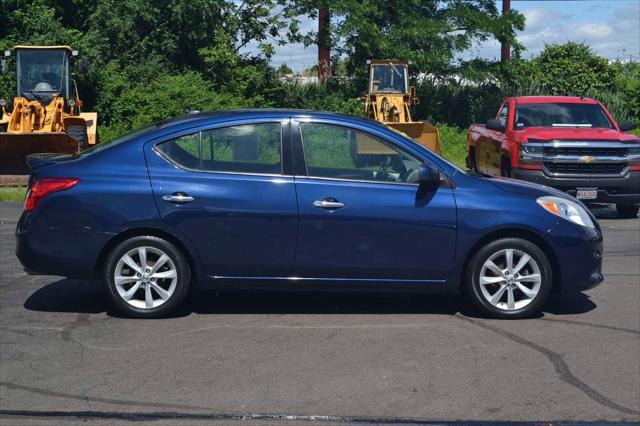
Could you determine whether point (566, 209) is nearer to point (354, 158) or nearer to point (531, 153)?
point (354, 158)

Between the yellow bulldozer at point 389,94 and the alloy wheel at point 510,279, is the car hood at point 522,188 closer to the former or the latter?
the alloy wheel at point 510,279

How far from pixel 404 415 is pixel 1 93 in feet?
71.6

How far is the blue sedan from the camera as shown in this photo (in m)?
7.79

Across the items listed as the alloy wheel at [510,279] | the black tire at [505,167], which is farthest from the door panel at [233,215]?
the black tire at [505,167]

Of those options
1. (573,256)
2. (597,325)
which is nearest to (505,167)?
(573,256)

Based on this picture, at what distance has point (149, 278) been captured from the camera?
7824 millimetres

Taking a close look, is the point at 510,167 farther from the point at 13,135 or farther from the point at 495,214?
the point at 13,135

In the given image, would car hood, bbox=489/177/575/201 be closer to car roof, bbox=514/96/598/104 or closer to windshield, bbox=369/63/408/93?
car roof, bbox=514/96/598/104

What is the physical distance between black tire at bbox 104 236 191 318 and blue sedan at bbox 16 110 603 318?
0.04ft

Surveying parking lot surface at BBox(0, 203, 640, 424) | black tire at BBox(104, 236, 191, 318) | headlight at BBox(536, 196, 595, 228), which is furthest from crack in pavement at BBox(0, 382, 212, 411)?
headlight at BBox(536, 196, 595, 228)

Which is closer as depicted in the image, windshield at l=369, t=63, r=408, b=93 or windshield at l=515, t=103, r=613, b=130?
windshield at l=515, t=103, r=613, b=130

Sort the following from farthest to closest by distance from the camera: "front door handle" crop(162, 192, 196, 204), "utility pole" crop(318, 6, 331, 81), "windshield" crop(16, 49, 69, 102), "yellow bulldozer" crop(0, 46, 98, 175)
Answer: "utility pole" crop(318, 6, 331, 81) < "windshield" crop(16, 49, 69, 102) < "yellow bulldozer" crop(0, 46, 98, 175) < "front door handle" crop(162, 192, 196, 204)

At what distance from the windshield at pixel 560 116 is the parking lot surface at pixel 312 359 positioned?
23.3 feet

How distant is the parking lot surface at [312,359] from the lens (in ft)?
19.2
